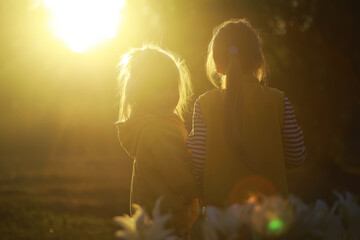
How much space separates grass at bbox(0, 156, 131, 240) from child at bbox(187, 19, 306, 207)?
5128 millimetres

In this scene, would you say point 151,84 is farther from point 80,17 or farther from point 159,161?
point 80,17

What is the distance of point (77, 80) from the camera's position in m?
21.6

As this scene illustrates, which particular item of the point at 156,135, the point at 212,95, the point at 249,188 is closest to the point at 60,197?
the point at 156,135

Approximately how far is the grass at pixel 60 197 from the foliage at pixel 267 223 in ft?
19.9

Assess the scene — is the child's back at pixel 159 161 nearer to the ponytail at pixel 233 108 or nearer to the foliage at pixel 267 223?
the ponytail at pixel 233 108

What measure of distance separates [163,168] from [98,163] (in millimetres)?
19796

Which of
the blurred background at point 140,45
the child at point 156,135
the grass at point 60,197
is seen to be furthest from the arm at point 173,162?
the blurred background at point 140,45

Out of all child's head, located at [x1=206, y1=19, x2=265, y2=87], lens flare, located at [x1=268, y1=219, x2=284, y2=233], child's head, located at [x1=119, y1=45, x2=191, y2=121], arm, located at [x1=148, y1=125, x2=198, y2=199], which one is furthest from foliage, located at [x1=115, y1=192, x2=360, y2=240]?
child's head, located at [x1=119, y1=45, x2=191, y2=121]

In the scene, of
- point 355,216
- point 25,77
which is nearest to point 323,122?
point 25,77

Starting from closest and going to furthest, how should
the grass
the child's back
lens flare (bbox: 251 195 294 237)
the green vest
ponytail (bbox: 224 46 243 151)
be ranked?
1. lens flare (bbox: 251 195 294 237)
2. ponytail (bbox: 224 46 243 151)
3. the green vest
4. the child's back
5. the grass

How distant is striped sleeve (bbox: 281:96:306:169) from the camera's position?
3.18 metres

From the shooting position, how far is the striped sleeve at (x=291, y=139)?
3.18 meters

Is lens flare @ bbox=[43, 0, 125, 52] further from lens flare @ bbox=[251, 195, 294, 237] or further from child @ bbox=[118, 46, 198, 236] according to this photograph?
lens flare @ bbox=[251, 195, 294, 237]

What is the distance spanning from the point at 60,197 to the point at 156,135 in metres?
9.88
